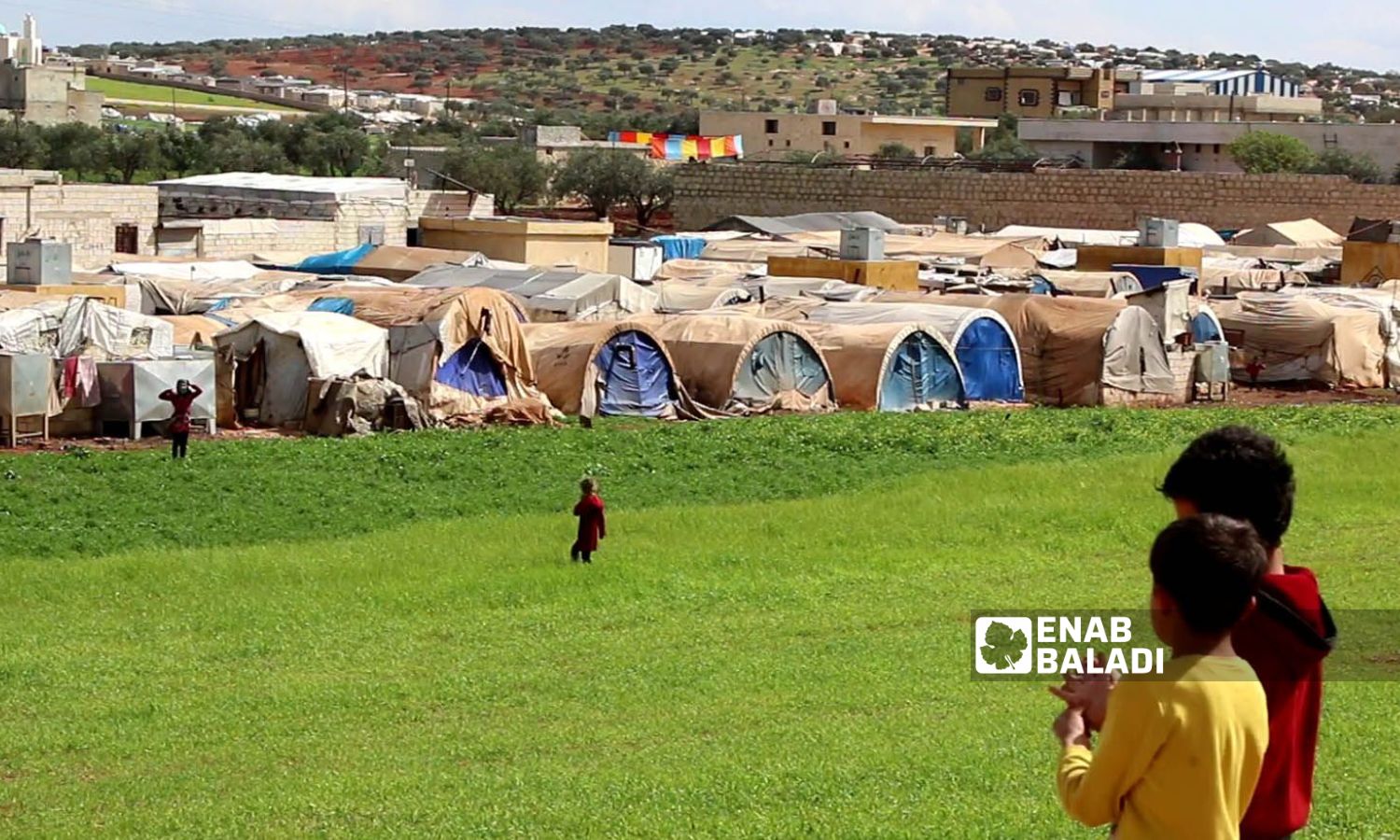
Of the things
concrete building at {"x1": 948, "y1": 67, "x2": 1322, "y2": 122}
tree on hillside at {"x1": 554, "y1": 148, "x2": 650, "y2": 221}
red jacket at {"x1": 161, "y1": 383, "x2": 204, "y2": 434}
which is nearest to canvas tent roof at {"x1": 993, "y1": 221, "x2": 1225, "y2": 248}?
tree on hillside at {"x1": 554, "y1": 148, "x2": 650, "y2": 221}

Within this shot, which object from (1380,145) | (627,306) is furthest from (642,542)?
(1380,145)

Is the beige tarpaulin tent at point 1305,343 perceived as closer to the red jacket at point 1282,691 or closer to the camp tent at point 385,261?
the camp tent at point 385,261

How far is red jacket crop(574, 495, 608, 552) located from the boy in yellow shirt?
33.8 ft

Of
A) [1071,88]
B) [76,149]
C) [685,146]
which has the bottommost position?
[76,149]

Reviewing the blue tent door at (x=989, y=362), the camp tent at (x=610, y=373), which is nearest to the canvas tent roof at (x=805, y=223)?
the blue tent door at (x=989, y=362)

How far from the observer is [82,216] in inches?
1561

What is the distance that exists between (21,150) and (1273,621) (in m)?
61.7

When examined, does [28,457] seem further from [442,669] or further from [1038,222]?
[1038,222]

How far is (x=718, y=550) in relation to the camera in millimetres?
15078

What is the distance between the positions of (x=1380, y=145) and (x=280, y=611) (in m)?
57.5

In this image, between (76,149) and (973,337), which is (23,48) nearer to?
(76,149)

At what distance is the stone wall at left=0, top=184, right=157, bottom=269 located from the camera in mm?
38219

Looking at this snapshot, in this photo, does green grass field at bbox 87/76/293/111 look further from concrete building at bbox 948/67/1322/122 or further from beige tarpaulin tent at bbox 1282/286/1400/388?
beige tarpaulin tent at bbox 1282/286/1400/388

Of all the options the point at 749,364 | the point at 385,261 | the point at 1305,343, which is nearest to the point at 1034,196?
the point at 385,261
